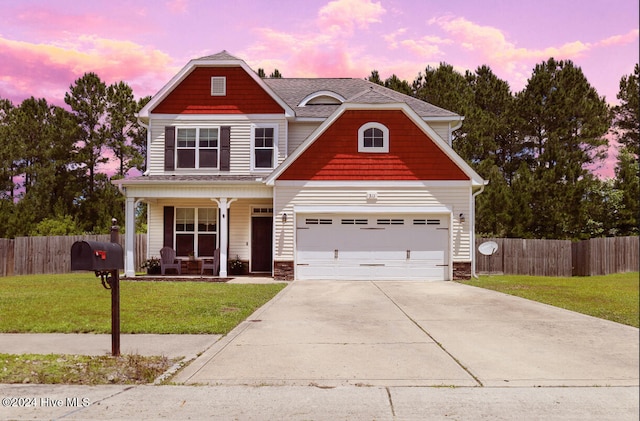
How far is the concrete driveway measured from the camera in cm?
566

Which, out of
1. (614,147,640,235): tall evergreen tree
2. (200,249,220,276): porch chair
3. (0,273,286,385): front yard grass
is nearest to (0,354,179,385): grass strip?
(0,273,286,385): front yard grass

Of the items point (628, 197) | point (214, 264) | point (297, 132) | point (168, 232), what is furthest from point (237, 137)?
point (628, 197)

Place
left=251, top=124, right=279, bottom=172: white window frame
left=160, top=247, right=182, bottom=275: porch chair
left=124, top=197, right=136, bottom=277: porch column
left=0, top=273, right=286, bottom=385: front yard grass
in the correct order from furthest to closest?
left=251, top=124, right=279, bottom=172: white window frame < left=160, top=247, right=182, bottom=275: porch chair < left=124, top=197, right=136, bottom=277: porch column < left=0, top=273, right=286, bottom=385: front yard grass

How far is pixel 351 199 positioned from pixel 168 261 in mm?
6851

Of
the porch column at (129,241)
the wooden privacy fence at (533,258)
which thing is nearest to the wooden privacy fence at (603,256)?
the wooden privacy fence at (533,258)

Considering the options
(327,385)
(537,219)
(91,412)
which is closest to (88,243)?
(91,412)

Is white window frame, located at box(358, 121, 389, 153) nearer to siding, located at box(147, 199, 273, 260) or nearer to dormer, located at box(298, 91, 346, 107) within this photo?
dormer, located at box(298, 91, 346, 107)

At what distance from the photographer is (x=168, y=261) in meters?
20.2

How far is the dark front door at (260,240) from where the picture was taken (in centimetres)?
2109

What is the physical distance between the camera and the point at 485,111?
32062 mm

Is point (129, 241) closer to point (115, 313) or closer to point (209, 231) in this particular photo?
point (209, 231)

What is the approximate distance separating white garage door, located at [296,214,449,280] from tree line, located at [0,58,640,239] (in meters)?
7.89

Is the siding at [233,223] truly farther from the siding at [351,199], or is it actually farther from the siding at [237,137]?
the siding at [351,199]

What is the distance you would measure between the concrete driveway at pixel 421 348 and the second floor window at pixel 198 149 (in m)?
10.3
